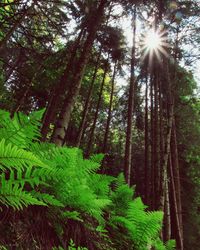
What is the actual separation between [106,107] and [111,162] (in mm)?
5115

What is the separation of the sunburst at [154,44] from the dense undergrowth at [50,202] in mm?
13063

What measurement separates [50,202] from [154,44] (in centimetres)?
1551

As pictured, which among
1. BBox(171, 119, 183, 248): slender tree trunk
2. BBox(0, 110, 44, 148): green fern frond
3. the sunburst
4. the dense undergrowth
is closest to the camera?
the dense undergrowth

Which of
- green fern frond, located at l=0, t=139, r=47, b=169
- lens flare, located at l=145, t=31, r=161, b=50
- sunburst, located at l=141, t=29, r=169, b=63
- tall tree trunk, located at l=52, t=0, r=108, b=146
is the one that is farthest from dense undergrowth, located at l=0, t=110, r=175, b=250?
lens flare, located at l=145, t=31, r=161, b=50

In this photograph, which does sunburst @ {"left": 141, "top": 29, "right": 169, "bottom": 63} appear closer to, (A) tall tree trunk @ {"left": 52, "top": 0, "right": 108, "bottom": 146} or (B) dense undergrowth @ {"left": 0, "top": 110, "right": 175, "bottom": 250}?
(A) tall tree trunk @ {"left": 52, "top": 0, "right": 108, "bottom": 146}

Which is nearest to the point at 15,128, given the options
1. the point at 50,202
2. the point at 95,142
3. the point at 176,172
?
the point at 50,202

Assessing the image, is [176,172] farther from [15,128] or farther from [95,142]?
[15,128]

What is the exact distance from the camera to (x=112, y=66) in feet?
74.7

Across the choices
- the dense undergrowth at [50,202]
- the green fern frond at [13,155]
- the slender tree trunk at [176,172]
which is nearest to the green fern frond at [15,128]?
the dense undergrowth at [50,202]

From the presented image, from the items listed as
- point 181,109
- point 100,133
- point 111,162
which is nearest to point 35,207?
point 181,109

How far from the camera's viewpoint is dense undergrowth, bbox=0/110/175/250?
2033 mm

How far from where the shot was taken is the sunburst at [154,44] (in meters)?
15.9

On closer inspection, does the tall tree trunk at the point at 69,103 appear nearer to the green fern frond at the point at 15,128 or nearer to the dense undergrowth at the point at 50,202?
the dense undergrowth at the point at 50,202

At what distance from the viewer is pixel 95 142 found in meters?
30.8
